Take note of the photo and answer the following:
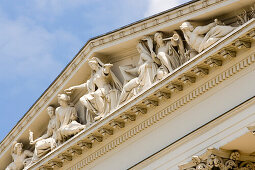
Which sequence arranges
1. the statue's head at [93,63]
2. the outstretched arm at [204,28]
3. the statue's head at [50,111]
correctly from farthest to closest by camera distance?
the statue's head at [50,111] < the statue's head at [93,63] < the outstretched arm at [204,28]

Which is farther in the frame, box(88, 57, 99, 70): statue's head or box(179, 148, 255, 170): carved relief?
box(88, 57, 99, 70): statue's head

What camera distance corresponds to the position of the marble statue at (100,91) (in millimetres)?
25312

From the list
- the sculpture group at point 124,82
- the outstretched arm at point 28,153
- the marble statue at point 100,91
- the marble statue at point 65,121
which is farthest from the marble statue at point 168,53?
the outstretched arm at point 28,153

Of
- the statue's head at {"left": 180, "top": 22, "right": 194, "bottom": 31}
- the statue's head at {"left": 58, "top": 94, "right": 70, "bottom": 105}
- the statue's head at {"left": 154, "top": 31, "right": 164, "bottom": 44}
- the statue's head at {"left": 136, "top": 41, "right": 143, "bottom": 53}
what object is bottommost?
the statue's head at {"left": 180, "top": 22, "right": 194, "bottom": 31}

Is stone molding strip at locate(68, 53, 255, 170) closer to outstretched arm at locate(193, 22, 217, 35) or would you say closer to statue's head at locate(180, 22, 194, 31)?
outstretched arm at locate(193, 22, 217, 35)

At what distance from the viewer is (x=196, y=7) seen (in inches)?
922

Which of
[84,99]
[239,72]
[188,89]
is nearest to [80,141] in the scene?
[84,99]

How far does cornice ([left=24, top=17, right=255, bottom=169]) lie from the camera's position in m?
22.0

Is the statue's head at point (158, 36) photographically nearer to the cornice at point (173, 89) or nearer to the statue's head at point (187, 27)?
the statue's head at point (187, 27)

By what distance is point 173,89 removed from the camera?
2339 centimetres

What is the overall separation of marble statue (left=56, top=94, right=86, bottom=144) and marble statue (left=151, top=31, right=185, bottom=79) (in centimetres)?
311

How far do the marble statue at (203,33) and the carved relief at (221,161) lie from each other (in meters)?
2.47

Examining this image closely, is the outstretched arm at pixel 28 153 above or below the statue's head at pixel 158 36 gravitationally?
above

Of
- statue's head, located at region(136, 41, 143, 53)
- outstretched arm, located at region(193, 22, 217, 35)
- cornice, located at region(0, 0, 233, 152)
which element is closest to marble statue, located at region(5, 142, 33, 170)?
cornice, located at region(0, 0, 233, 152)
